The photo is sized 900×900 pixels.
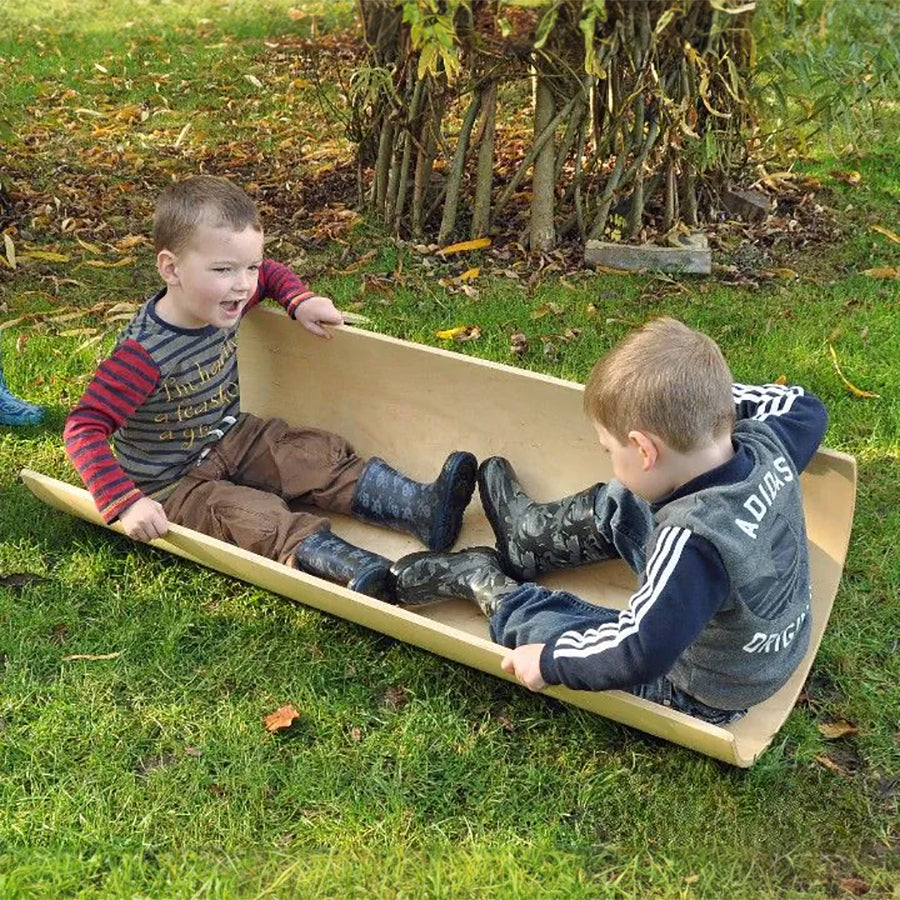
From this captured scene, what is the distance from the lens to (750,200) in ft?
18.9

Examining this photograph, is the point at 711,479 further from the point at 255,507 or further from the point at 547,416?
the point at 255,507

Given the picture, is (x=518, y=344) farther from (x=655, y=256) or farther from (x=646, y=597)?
(x=646, y=597)

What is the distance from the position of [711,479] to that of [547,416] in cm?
116

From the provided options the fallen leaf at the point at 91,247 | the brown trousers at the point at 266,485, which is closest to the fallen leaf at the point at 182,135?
the fallen leaf at the point at 91,247

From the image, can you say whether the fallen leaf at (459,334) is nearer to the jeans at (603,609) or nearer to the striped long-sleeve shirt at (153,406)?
the striped long-sleeve shirt at (153,406)

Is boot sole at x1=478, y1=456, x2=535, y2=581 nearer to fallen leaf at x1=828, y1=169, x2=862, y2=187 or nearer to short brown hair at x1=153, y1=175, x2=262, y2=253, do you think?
short brown hair at x1=153, y1=175, x2=262, y2=253

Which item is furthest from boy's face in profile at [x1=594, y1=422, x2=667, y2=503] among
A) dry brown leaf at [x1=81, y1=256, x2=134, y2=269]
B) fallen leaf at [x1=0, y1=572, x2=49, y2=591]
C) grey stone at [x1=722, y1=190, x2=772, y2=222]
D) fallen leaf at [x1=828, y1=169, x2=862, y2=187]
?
fallen leaf at [x1=828, y1=169, x2=862, y2=187]

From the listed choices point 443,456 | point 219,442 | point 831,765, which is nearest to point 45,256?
point 219,442

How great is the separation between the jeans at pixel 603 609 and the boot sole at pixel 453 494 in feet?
1.71

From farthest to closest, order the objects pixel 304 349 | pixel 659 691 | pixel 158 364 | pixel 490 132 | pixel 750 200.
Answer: pixel 750 200 < pixel 490 132 < pixel 304 349 < pixel 158 364 < pixel 659 691

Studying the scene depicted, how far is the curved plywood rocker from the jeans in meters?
0.13

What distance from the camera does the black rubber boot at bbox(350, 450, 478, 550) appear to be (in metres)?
3.60

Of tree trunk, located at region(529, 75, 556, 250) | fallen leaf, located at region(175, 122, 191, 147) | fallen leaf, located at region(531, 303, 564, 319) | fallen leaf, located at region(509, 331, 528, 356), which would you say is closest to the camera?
fallen leaf, located at region(509, 331, 528, 356)

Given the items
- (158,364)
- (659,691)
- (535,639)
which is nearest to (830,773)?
(659,691)
